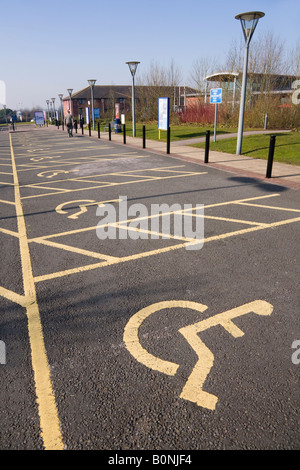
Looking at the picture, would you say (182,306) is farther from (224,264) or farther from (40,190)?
(40,190)

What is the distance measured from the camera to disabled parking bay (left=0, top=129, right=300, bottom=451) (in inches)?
83.8

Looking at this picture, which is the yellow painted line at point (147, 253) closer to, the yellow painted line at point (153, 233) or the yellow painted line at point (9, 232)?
the yellow painted line at point (153, 233)

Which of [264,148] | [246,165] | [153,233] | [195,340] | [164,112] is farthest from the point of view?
[164,112]

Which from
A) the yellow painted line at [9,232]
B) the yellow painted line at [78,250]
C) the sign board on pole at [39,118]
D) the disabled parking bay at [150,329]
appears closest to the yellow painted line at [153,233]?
the disabled parking bay at [150,329]

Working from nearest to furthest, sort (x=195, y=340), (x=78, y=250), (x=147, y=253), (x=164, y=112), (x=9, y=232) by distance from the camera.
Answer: (x=195, y=340) < (x=147, y=253) < (x=78, y=250) < (x=9, y=232) < (x=164, y=112)

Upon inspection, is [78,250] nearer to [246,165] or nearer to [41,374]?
[41,374]

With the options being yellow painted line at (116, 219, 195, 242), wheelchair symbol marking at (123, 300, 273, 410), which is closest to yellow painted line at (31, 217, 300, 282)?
yellow painted line at (116, 219, 195, 242)

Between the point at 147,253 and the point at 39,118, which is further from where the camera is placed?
the point at 39,118

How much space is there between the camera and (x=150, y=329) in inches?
119

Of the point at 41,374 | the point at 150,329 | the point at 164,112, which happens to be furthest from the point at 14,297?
the point at 164,112

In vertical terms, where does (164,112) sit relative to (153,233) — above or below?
above

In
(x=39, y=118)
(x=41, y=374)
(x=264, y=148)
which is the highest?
(x=39, y=118)

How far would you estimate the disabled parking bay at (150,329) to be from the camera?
213cm
